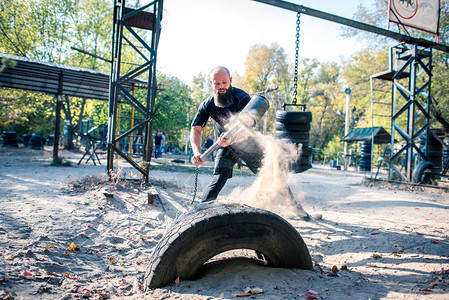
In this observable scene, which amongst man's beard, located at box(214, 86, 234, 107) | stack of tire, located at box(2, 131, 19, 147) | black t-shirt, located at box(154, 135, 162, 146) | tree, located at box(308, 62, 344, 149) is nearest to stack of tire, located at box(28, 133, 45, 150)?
stack of tire, located at box(2, 131, 19, 147)

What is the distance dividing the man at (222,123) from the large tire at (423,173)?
891 cm

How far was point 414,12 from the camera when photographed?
29.7 feet

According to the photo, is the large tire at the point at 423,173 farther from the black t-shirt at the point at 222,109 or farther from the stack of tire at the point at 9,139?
the stack of tire at the point at 9,139

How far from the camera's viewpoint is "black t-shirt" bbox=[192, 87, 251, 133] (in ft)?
12.0

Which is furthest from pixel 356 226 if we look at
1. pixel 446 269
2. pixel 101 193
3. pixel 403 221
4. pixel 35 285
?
pixel 101 193

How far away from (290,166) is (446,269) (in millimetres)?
2566

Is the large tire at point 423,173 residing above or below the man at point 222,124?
below

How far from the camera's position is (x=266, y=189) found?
4.74m

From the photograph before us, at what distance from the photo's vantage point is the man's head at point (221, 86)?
11.5 ft

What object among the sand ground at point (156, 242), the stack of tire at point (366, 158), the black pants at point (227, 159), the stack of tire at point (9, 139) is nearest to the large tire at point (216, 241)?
the sand ground at point (156, 242)

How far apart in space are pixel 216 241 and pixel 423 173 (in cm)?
1075

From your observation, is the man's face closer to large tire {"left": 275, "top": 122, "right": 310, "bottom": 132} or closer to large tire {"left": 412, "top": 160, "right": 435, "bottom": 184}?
large tire {"left": 275, "top": 122, "right": 310, "bottom": 132}

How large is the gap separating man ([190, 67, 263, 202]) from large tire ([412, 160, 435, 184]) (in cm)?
891

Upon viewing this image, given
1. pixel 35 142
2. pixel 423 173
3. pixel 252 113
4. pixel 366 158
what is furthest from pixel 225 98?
pixel 35 142
